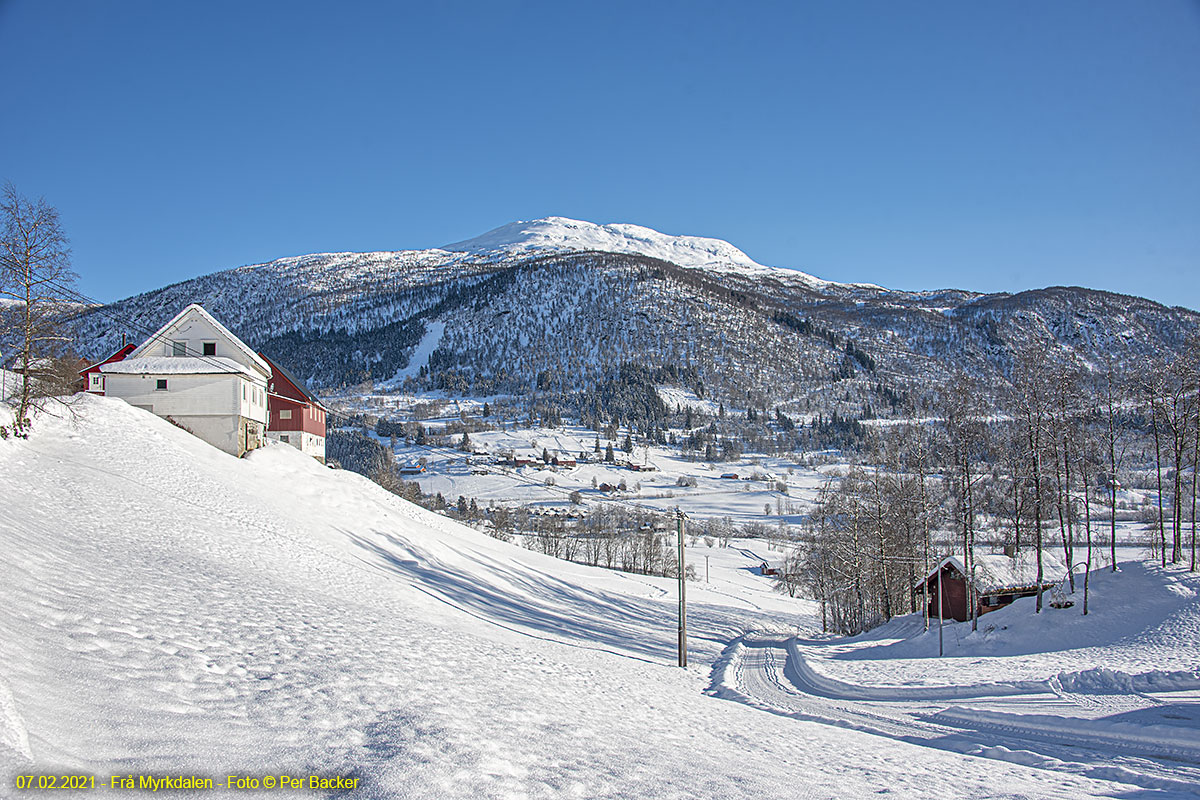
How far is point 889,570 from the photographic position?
41.3 metres

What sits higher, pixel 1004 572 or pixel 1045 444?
pixel 1045 444

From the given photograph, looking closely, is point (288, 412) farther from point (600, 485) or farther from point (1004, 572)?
point (600, 485)

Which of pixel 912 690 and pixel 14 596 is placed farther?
pixel 912 690

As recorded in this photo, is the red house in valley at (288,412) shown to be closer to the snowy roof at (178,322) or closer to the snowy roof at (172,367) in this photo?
the snowy roof at (178,322)

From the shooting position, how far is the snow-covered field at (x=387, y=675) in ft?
24.1

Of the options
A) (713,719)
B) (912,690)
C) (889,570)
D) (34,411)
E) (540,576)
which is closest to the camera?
(713,719)

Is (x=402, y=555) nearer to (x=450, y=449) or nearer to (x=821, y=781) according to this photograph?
(x=821, y=781)

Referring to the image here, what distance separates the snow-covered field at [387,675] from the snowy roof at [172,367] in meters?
4.41

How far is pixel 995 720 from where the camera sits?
49.2ft

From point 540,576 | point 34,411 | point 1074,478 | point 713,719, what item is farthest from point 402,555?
point 1074,478

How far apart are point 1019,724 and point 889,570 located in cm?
2841

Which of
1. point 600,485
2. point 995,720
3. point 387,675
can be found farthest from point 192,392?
point 600,485

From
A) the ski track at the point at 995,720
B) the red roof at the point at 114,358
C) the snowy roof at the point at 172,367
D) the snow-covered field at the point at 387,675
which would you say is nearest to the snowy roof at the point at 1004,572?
the snow-covered field at the point at 387,675

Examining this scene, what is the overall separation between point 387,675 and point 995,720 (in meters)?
13.6
